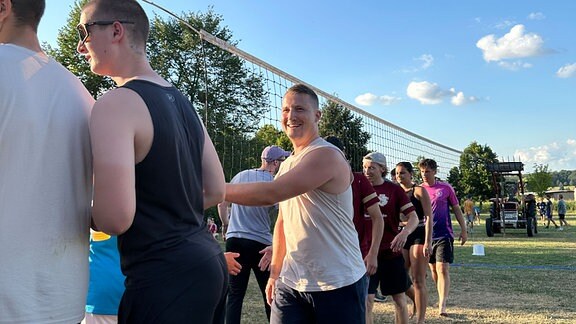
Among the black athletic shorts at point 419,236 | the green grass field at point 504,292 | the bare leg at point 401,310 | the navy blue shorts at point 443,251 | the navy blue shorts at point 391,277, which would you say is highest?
the black athletic shorts at point 419,236

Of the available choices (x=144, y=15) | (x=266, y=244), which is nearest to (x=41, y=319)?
(x=144, y=15)

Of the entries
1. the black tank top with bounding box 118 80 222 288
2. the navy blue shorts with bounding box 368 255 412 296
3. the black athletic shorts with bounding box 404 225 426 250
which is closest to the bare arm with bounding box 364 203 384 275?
the navy blue shorts with bounding box 368 255 412 296

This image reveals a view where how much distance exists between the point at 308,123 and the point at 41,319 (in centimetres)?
181

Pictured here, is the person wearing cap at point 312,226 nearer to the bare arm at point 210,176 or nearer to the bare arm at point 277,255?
the bare arm at point 277,255

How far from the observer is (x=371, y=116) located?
32.9ft

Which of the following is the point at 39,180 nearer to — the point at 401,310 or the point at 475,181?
the point at 401,310

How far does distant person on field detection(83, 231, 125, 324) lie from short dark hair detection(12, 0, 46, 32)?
3.95ft

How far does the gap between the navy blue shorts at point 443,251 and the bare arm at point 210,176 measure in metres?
5.24

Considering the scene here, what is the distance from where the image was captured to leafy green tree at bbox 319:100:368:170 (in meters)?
10.7

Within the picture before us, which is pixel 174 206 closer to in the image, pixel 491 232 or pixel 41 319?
pixel 41 319

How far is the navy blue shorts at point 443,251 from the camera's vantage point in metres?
6.71

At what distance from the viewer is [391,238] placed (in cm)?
553

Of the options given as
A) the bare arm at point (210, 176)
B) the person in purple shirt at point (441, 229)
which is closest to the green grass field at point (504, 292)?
the person in purple shirt at point (441, 229)

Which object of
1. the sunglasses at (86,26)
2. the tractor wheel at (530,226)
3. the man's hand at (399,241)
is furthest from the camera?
the tractor wheel at (530,226)
